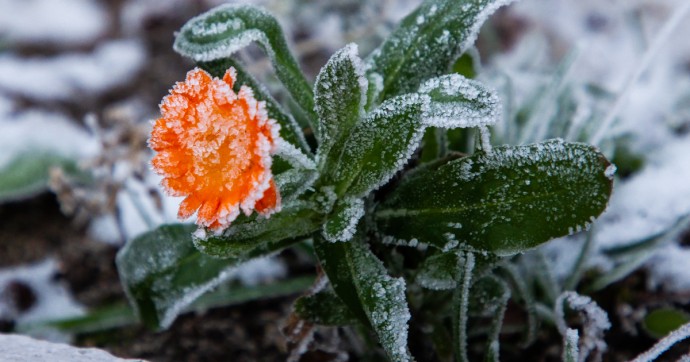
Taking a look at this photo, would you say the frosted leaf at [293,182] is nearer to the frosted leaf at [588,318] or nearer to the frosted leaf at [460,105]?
the frosted leaf at [460,105]

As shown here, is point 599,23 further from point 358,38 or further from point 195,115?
point 195,115

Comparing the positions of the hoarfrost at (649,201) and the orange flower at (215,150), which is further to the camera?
the hoarfrost at (649,201)

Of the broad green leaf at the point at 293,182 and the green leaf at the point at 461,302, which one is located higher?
the broad green leaf at the point at 293,182

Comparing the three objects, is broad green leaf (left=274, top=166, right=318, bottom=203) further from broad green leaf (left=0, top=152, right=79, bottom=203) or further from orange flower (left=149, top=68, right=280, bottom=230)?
broad green leaf (left=0, top=152, right=79, bottom=203)

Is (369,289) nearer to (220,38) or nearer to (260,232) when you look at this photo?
(260,232)

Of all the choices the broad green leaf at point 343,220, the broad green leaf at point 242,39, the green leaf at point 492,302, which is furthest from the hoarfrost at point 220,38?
the green leaf at point 492,302

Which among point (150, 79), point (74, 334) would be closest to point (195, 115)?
point (74, 334)
